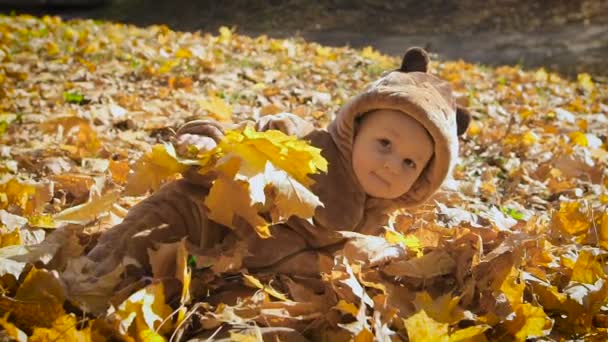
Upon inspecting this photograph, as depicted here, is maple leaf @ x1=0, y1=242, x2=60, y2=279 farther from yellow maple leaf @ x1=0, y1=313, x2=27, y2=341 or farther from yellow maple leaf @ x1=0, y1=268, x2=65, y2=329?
yellow maple leaf @ x1=0, y1=313, x2=27, y2=341

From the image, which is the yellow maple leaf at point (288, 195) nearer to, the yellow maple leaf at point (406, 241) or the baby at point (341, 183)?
the baby at point (341, 183)

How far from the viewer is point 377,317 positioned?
147cm

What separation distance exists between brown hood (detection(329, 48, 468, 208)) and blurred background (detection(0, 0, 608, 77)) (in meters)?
8.92

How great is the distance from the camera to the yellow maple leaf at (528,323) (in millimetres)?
1513

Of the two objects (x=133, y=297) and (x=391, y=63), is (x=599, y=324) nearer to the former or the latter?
(x=133, y=297)

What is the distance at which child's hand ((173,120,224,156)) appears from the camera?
162 centimetres

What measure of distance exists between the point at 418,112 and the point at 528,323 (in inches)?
25.3

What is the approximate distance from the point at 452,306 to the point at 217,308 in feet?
2.02

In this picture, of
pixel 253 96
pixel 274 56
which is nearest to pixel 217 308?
pixel 253 96

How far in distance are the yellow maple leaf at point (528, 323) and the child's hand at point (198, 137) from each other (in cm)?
94

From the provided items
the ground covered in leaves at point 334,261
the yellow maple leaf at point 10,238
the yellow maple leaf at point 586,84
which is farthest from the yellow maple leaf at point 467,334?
the yellow maple leaf at point 586,84

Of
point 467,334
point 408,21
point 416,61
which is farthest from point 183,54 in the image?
point 408,21

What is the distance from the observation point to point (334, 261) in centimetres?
167

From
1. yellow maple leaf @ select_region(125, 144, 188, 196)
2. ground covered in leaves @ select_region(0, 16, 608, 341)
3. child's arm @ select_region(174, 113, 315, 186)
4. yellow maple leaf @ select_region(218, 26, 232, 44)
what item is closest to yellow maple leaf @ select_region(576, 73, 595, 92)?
ground covered in leaves @ select_region(0, 16, 608, 341)
